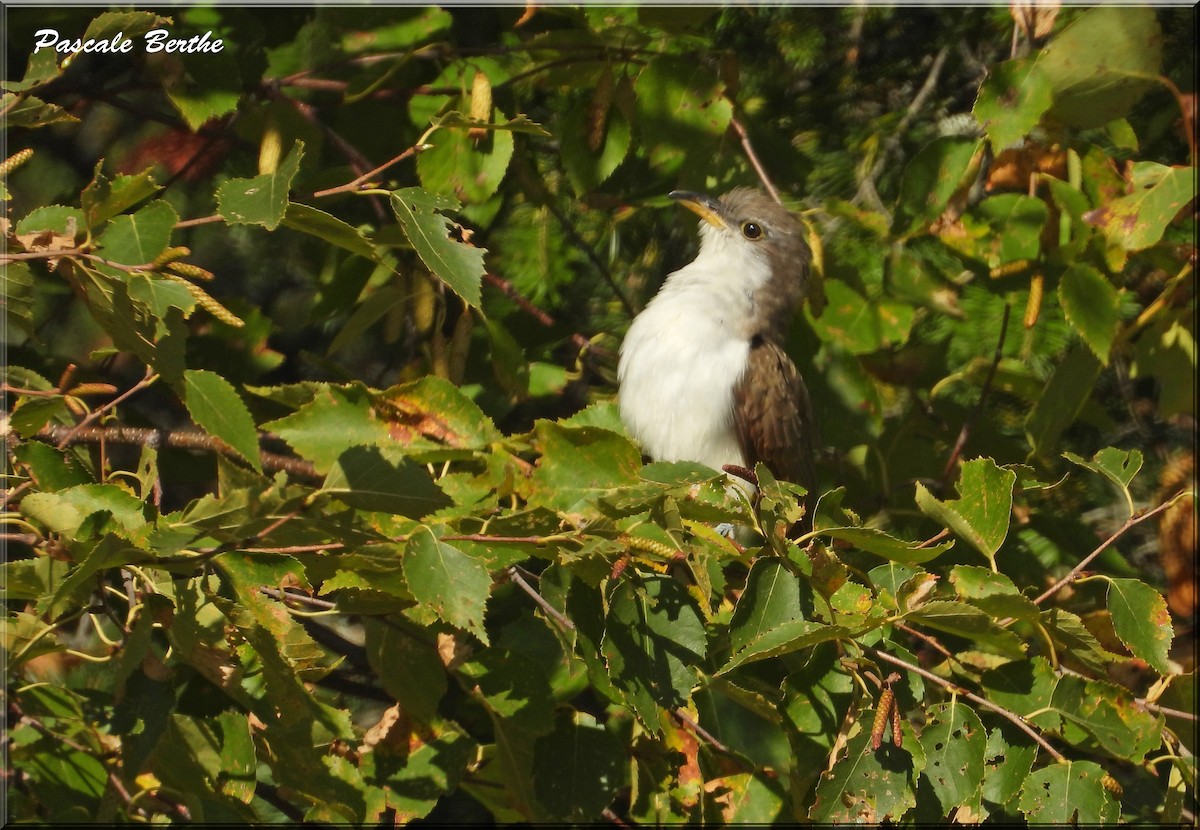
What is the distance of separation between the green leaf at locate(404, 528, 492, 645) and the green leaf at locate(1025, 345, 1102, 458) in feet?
5.94

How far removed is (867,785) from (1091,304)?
1.59 m

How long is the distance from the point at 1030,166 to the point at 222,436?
2.41 meters

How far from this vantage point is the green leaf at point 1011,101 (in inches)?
114

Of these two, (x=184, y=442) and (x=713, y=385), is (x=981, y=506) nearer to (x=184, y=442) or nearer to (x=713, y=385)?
(x=713, y=385)

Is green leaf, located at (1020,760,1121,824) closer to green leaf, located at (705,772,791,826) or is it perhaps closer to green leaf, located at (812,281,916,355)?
green leaf, located at (705,772,791,826)

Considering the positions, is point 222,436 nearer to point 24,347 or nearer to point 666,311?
point 24,347

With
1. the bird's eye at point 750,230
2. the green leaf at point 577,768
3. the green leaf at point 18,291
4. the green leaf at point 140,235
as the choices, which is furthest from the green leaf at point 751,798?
the bird's eye at point 750,230

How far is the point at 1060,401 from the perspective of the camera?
10.1 ft

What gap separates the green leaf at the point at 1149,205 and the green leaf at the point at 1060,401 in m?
0.32

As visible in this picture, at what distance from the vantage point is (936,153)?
3174mm

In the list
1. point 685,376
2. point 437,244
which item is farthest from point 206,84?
point 685,376

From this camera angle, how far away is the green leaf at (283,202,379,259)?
2201 mm
